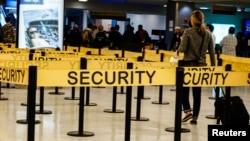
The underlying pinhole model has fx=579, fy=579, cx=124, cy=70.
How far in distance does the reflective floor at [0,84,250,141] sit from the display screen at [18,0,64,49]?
1389 millimetres

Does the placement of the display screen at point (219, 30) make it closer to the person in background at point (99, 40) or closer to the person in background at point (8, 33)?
the person in background at point (99, 40)

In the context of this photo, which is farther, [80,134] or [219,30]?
[219,30]

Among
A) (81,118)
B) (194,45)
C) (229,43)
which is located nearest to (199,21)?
(194,45)

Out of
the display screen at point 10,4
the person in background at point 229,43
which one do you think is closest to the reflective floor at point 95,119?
the person in background at point 229,43

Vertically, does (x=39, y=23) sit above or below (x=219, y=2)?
below

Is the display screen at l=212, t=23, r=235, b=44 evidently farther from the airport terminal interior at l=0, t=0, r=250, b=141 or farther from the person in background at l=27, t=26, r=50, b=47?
the person in background at l=27, t=26, r=50, b=47

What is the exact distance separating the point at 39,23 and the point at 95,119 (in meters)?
5.38

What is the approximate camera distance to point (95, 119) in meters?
9.39

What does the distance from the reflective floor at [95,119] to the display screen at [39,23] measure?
1.39 meters

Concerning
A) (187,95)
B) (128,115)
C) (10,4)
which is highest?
(10,4)

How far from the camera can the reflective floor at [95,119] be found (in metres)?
7.88

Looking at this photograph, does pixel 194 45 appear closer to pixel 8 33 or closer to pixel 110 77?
pixel 110 77

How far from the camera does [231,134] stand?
4.69m

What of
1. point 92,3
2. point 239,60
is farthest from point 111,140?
point 92,3
